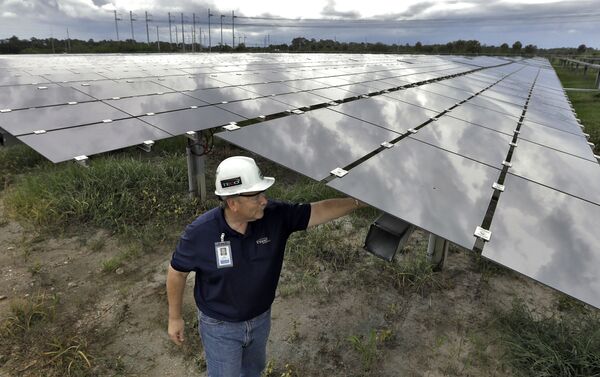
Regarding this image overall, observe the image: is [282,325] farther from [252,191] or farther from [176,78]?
[176,78]

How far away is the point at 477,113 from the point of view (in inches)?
280

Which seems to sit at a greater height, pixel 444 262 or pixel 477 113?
pixel 477 113

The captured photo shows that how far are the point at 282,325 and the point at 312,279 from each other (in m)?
0.97

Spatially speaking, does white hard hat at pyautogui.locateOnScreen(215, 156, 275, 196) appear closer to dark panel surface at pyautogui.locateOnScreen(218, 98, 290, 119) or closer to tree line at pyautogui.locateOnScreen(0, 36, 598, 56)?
dark panel surface at pyautogui.locateOnScreen(218, 98, 290, 119)

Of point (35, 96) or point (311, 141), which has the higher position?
point (311, 141)

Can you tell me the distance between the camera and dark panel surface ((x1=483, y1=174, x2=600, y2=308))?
7.48 feet

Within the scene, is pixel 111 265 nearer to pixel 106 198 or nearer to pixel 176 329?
pixel 106 198

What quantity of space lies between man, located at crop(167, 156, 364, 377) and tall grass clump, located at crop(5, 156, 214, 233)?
4399 mm

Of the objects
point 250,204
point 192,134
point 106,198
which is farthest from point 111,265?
point 250,204

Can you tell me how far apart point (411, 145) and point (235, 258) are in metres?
2.48

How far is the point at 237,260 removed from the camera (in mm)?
2594

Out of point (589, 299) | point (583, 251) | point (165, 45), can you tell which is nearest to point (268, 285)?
point (589, 299)

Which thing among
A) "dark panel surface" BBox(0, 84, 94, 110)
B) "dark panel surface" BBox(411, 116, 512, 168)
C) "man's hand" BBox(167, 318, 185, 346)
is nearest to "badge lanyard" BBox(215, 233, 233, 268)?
"man's hand" BBox(167, 318, 185, 346)

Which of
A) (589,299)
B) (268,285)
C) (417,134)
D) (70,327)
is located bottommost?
(70,327)
